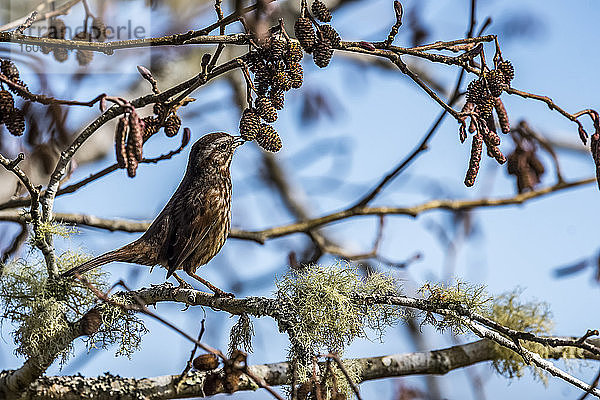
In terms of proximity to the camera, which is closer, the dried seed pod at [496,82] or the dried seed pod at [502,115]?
the dried seed pod at [496,82]

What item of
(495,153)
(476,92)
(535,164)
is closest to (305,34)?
(476,92)

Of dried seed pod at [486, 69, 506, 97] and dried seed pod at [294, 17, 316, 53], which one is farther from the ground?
dried seed pod at [294, 17, 316, 53]

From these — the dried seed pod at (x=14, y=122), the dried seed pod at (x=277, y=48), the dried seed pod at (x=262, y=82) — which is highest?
the dried seed pod at (x=14, y=122)

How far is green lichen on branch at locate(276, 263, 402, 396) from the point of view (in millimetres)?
2332

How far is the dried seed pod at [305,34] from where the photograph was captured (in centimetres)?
215

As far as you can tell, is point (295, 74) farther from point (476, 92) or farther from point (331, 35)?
point (476, 92)

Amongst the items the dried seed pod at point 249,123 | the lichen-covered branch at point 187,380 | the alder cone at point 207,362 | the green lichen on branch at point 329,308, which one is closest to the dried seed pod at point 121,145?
the dried seed pod at point 249,123

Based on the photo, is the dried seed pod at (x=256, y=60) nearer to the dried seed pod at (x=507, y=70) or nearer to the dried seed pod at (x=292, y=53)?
the dried seed pod at (x=292, y=53)

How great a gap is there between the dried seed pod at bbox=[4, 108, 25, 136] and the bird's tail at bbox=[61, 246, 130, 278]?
0.55 metres

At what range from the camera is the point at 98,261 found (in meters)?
2.76

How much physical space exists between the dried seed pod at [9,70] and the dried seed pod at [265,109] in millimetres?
821

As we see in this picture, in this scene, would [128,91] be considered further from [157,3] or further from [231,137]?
[231,137]

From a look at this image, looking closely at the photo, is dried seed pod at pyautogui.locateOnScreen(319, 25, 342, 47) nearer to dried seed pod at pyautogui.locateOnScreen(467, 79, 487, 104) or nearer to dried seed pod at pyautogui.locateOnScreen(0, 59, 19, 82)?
dried seed pod at pyautogui.locateOnScreen(467, 79, 487, 104)

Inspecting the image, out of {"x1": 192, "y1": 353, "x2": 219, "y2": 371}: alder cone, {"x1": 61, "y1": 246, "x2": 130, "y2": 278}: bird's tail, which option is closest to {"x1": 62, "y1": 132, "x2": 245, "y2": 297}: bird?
{"x1": 61, "y1": 246, "x2": 130, "y2": 278}: bird's tail
